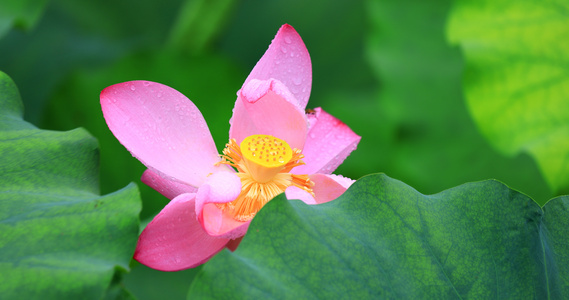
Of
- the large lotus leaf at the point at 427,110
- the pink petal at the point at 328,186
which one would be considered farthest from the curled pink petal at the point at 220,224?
the large lotus leaf at the point at 427,110

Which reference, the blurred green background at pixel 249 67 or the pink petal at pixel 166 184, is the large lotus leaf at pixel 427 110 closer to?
→ the blurred green background at pixel 249 67

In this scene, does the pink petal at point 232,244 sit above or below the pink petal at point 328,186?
below

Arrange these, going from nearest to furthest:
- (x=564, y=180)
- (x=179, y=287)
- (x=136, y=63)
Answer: (x=564, y=180)
(x=179, y=287)
(x=136, y=63)

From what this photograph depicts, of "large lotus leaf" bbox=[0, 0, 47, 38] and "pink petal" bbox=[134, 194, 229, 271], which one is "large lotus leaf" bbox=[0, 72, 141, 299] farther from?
"large lotus leaf" bbox=[0, 0, 47, 38]

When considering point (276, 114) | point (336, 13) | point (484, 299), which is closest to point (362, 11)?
point (336, 13)

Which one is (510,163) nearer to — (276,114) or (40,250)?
(276,114)

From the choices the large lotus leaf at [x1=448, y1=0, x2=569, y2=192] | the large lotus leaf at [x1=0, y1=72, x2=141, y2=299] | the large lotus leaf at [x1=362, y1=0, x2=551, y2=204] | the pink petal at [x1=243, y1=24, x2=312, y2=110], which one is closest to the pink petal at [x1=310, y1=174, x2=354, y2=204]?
the pink petal at [x1=243, y1=24, x2=312, y2=110]
